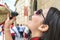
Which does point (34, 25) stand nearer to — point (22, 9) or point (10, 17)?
point (10, 17)

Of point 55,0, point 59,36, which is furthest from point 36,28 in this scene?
point 55,0

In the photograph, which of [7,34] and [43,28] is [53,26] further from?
[7,34]

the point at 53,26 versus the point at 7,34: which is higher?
the point at 53,26

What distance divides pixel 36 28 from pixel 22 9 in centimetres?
69

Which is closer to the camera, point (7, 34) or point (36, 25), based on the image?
point (36, 25)

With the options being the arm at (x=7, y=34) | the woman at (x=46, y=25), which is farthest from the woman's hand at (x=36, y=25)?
the arm at (x=7, y=34)

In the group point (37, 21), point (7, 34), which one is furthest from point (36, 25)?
point (7, 34)

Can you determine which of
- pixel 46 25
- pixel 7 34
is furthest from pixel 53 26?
pixel 7 34

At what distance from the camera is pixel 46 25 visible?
905mm

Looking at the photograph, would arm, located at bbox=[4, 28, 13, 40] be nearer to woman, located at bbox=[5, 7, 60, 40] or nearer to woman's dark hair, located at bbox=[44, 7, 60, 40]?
woman, located at bbox=[5, 7, 60, 40]

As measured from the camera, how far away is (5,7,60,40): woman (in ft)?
→ 2.88

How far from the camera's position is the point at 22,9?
64.6 inches

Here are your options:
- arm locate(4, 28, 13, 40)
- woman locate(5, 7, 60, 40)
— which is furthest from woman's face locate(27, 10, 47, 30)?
arm locate(4, 28, 13, 40)

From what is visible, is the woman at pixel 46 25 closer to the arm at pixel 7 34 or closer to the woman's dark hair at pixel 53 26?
the woman's dark hair at pixel 53 26
